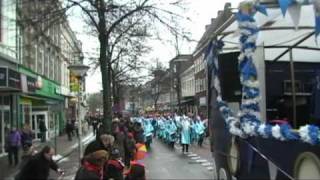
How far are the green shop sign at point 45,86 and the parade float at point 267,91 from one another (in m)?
25.6

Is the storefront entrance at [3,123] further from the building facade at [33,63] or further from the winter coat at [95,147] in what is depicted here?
the winter coat at [95,147]

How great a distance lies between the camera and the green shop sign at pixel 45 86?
38263mm

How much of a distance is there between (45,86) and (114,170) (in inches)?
1402

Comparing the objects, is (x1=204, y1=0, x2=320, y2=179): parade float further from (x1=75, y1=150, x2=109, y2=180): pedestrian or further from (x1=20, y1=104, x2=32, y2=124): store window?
(x1=20, y1=104, x2=32, y2=124): store window

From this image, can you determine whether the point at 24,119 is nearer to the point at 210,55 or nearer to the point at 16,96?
the point at 16,96

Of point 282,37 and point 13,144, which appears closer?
point 282,37

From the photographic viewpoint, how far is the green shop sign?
126ft

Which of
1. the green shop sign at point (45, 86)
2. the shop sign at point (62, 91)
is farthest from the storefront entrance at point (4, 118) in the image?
the shop sign at point (62, 91)

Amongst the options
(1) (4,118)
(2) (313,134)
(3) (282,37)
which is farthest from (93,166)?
(1) (4,118)

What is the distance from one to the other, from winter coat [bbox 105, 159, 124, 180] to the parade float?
1.71 m

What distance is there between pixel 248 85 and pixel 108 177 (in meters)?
3.75

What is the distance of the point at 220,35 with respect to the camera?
33.5 feet

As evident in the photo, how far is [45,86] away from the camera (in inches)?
1813

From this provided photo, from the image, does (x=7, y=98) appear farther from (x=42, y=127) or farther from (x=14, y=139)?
(x=42, y=127)
